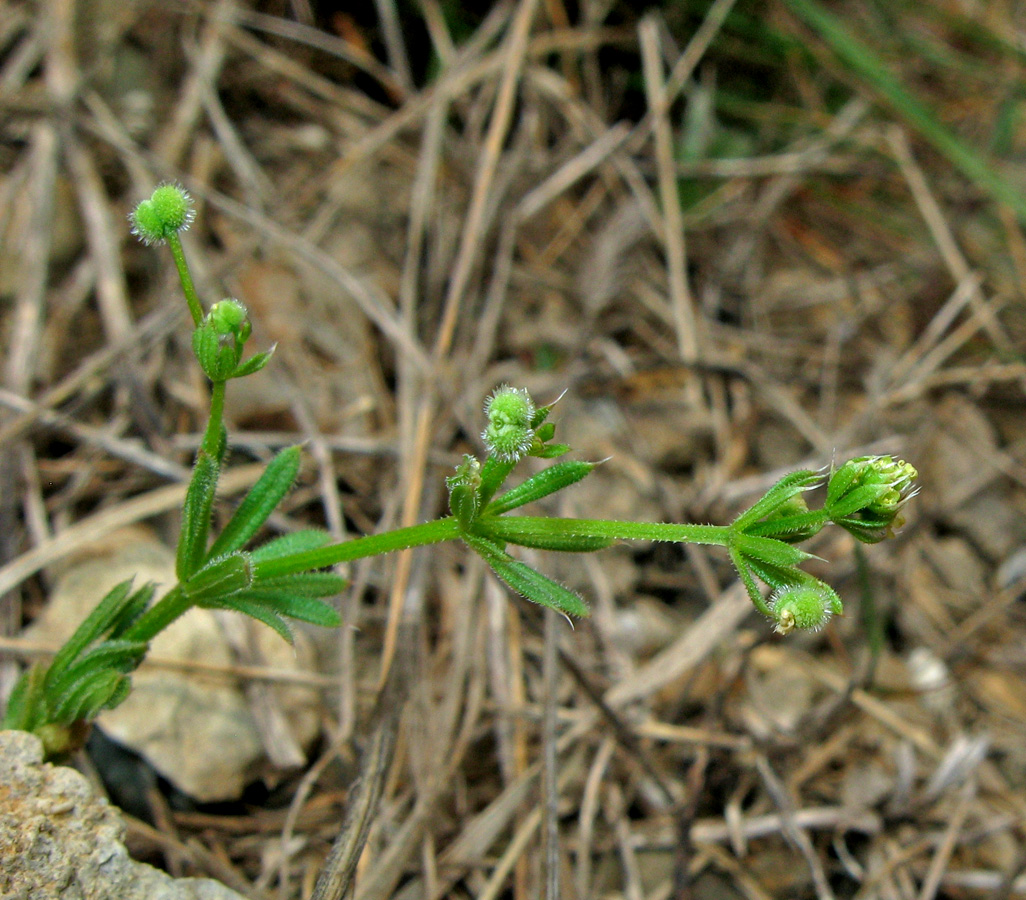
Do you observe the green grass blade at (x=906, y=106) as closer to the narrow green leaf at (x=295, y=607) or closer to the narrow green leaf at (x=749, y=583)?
the narrow green leaf at (x=749, y=583)

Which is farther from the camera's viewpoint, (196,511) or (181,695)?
(181,695)

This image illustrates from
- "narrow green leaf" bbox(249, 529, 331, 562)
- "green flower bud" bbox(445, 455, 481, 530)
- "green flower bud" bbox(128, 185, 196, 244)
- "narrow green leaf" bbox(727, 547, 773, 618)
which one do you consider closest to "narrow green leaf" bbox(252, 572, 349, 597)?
"narrow green leaf" bbox(249, 529, 331, 562)

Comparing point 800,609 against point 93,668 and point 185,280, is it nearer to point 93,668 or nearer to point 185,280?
point 185,280

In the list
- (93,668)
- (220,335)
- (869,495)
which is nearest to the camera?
(869,495)

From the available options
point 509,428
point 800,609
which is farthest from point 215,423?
point 800,609

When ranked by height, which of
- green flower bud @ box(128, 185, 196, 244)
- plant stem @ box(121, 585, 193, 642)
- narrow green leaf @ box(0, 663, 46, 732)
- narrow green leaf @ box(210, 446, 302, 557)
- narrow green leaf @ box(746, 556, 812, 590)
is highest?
green flower bud @ box(128, 185, 196, 244)

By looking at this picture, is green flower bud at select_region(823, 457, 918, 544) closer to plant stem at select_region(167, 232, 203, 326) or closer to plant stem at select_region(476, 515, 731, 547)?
plant stem at select_region(476, 515, 731, 547)

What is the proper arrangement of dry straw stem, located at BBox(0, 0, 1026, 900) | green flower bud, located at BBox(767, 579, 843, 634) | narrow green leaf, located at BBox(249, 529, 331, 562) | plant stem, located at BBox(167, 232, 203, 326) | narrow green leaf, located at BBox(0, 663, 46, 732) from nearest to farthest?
1. green flower bud, located at BBox(767, 579, 843, 634)
2. plant stem, located at BBox(167, 232, 203, 326)
3. narrow green leaf, located at BBox(0, 663, 46, 732)
4. narrow green leaf, located at BBox(249, 529, 331, 562)
5. dry straw stem, located at BBox(0, 0, 1026, 900)

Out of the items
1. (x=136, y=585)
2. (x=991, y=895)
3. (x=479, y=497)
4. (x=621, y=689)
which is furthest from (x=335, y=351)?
(x=991, y=895)
